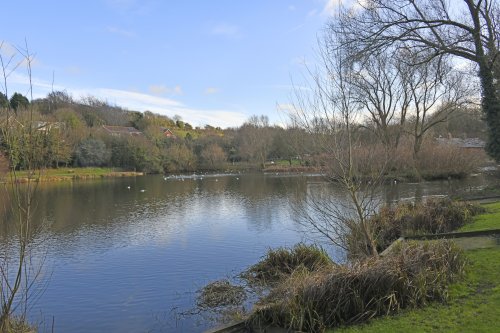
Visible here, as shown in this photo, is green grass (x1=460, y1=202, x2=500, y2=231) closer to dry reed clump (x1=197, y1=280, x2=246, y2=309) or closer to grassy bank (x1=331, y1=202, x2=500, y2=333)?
grassy bank (x1=331, y1=202, x2=500, y2=333)

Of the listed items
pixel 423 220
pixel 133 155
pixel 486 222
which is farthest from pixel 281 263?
pixel 133 155

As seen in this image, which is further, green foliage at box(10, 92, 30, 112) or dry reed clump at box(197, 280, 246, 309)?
dry reed clump at box(197, 280, 246, 309)

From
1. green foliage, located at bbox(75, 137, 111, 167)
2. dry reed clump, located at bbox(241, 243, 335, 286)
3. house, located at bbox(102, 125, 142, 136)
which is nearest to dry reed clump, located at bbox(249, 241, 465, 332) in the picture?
dry reed clump, located at bbox(241, 243, 335, 286)

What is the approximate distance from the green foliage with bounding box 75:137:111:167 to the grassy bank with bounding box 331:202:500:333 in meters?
63.1

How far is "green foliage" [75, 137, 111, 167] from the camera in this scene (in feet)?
206

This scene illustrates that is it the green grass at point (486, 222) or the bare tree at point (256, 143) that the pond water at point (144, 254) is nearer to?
the green grass at point (486, 222)

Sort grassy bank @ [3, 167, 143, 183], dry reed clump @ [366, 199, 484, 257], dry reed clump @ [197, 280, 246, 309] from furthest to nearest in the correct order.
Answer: grassy bank @ [3, 167, 143, 183] < dry reed clump @ [366, 199, 484, 257] < dry reed clump @ [197, 280, 246, 309]

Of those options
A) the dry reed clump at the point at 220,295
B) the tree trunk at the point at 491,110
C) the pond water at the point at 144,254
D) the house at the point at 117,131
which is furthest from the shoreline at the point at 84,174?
the tree trunk at the point at 491,110

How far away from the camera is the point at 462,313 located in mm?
5508

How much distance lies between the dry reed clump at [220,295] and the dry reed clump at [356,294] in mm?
2796

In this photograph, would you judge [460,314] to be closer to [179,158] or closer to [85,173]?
[85,173]

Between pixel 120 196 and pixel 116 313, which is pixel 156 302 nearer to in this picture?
pixel 116 313

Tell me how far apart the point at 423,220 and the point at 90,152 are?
193 ft

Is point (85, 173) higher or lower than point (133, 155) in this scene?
lower
